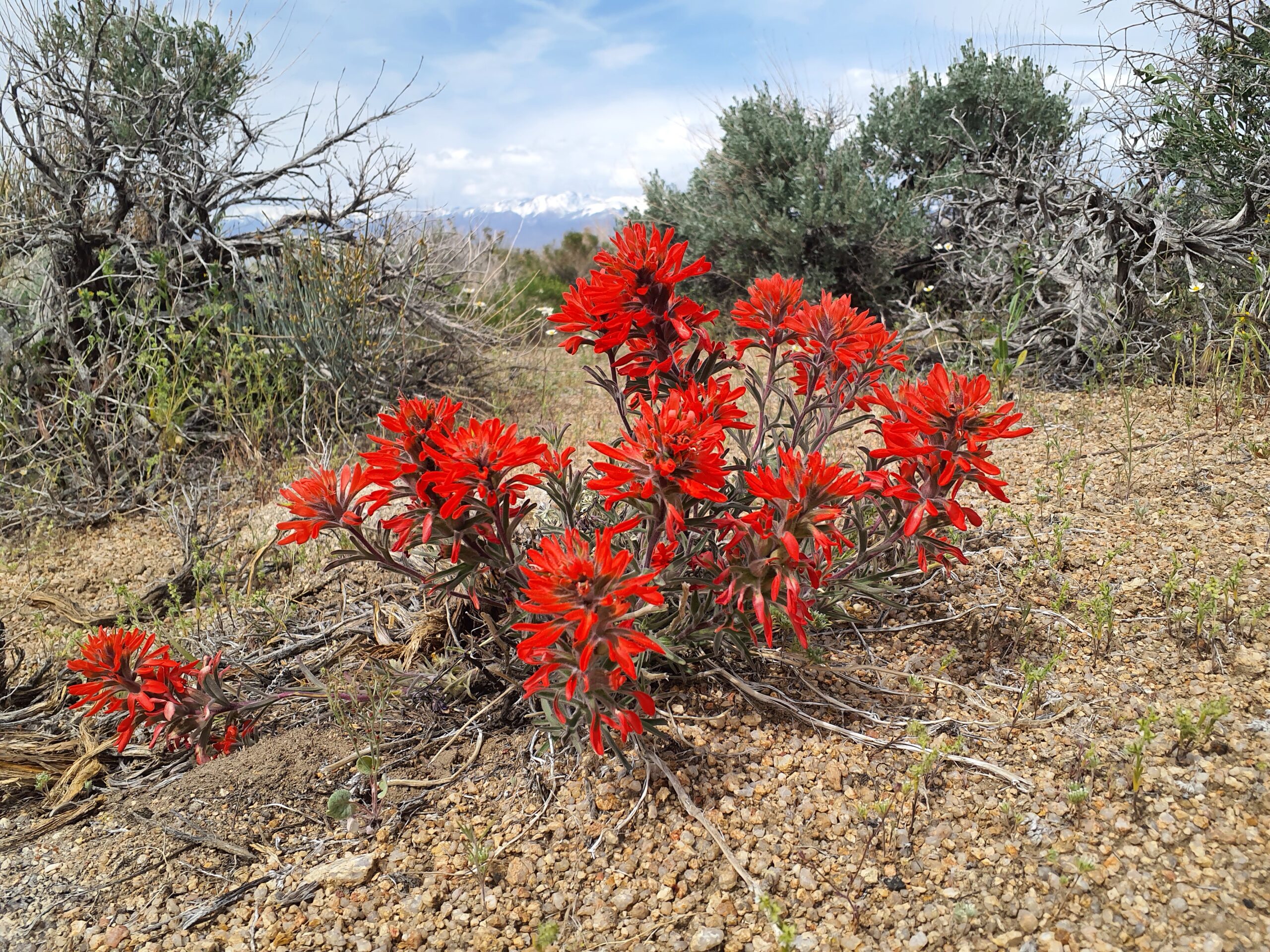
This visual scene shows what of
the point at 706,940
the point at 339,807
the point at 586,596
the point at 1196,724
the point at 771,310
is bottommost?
the point at 706,940

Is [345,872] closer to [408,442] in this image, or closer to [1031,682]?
[408,442]

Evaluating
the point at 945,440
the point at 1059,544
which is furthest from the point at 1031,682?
the point at 945,440

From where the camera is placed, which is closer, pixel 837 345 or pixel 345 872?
pixel 345 872

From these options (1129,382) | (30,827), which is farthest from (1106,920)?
(1129,382)

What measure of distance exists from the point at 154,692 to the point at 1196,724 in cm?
232

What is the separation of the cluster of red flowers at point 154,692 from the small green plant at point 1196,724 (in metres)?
2.13

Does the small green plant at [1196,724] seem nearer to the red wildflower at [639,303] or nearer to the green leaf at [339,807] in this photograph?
the red wildflower at [639,303]

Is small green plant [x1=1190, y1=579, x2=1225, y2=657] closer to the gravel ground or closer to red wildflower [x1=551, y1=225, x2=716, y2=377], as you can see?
the gravel ground

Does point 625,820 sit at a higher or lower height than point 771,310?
lower

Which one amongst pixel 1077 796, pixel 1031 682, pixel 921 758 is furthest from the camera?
pixel 1031 682

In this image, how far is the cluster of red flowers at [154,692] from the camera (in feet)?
5.94

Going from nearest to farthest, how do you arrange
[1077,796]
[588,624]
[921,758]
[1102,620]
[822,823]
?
[588,624] < [1077,796] < [822,823] < [921,758] < [1102,620]

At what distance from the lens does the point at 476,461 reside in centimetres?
152

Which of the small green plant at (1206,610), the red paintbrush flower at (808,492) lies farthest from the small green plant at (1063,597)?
the red paintbrush flower at (808,492)
